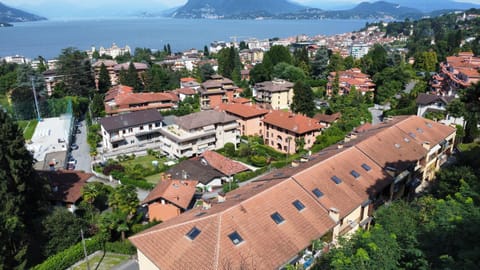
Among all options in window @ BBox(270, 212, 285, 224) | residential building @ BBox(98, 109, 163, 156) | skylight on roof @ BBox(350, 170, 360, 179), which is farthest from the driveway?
skylight on roof @ BBox(350, 170, 360, 179)

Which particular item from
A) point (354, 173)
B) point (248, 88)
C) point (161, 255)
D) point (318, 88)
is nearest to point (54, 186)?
point (161, 255)

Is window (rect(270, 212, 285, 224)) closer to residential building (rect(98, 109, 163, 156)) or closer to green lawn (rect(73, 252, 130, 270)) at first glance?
green lawn (rect(73, 252, 130, 270))

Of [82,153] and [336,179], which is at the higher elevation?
[336,179]

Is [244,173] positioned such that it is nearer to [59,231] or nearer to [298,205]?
[298,205]

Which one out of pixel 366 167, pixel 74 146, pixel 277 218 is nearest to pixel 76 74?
pixel 74 146

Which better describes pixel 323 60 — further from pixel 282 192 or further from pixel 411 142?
pixel 282 192

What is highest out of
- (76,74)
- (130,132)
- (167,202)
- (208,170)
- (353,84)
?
(76,74)
